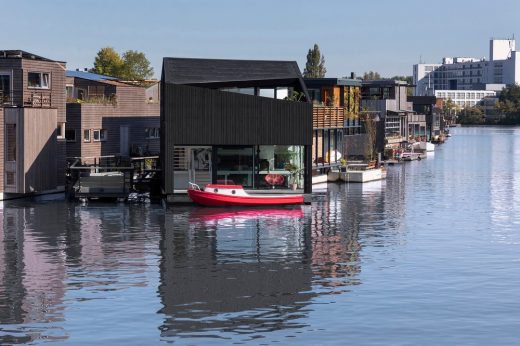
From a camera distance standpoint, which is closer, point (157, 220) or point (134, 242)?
point (134, 242)

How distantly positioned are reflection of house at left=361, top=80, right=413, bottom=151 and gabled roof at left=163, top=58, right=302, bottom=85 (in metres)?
71.0

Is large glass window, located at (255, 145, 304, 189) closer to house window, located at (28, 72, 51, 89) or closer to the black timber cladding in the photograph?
→ the black timber cladding

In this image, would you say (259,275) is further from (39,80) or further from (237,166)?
(39,80)

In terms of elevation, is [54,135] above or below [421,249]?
above

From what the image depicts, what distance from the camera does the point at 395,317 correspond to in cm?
3241

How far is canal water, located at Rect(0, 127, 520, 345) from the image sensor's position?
30.6m

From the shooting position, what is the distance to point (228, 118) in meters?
64.6

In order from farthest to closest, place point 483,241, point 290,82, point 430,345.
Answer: point 290,82 < point 483,241 < point 430,345

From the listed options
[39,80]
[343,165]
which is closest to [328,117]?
[343,165]

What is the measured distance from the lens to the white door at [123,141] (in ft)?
265

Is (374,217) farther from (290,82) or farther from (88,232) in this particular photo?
(88,232)

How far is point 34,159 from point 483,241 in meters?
31.7

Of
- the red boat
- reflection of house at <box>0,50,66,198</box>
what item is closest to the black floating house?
the red boat

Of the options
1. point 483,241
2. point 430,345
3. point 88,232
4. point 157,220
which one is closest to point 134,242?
point 88,232
